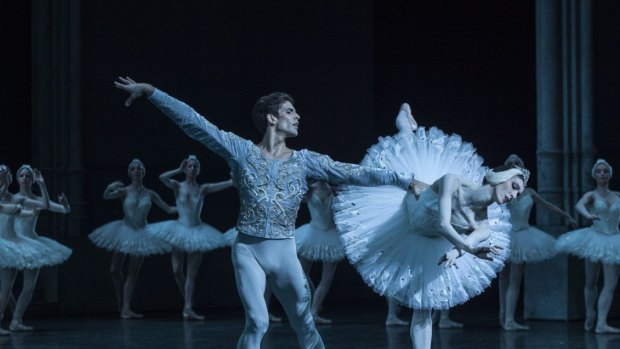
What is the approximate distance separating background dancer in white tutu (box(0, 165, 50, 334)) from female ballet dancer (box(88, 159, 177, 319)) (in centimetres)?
138

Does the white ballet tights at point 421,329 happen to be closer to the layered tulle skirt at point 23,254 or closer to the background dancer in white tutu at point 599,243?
the background dancer in white tutu at point 599,243

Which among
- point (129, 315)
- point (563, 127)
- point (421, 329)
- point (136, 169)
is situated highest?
point (563, 127)

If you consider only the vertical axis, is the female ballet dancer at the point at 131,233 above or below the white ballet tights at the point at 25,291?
above

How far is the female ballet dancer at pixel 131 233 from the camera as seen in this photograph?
11.6m

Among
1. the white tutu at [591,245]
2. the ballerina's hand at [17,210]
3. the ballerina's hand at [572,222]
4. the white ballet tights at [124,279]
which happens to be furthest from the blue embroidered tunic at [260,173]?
the white ballet tights at [124,279]

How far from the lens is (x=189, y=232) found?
38.1 ft

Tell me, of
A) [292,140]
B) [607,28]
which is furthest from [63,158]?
[607,28]

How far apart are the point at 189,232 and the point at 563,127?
3.81 m

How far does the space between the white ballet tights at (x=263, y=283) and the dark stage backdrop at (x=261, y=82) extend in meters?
6.84

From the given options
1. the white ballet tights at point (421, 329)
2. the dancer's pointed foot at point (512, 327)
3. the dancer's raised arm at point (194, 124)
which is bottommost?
the dancer's pointed foot at point (512, 327)

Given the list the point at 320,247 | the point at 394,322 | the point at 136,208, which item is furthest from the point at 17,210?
the point at 394,322

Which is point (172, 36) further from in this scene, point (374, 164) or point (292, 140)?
point (374, 164)

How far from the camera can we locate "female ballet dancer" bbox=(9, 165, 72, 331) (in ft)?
33.4

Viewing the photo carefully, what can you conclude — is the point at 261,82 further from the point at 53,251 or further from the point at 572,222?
the point at 572,222
